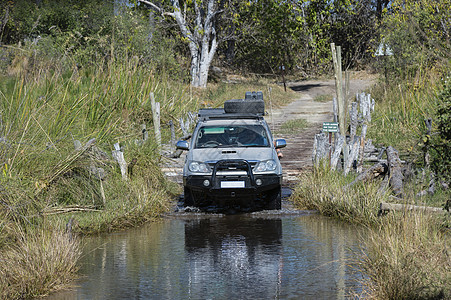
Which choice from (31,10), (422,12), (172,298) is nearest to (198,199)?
(172,298)

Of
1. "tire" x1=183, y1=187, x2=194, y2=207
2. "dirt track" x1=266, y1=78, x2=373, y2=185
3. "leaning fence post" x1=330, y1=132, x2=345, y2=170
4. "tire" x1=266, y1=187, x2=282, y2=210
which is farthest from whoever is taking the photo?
"dirt track" x1=266, y1=78, x2=373, y2=185

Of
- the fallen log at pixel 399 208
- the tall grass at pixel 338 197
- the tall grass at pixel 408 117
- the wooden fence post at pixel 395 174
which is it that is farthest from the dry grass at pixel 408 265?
the tall grass at pixel 408 117

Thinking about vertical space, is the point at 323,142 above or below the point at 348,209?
above

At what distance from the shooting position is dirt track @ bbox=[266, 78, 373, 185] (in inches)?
707

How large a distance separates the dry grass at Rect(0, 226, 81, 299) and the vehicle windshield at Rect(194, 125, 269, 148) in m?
5.28

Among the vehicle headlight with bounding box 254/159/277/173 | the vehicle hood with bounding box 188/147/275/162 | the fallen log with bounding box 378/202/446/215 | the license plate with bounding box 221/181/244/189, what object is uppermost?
the vehicle hood with bounding box 188/147/275/162

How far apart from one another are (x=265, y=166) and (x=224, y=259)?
11.1 ft

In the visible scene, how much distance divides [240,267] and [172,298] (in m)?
1.57

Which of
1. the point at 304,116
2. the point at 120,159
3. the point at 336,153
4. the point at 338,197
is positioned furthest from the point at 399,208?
the point at 304,116

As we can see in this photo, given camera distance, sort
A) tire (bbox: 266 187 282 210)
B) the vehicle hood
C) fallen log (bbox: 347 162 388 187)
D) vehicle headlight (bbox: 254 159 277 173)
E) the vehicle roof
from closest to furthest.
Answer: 1. vehicle headlight (bbox: 254 159 277 173)
2. the vehicle hood
3. tire (bbox: 266 187 282 210)
4. fallen log (bbox: 347 162 388 187)
5. the vehicle roof

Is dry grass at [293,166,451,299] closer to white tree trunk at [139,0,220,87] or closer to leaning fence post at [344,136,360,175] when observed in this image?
leaning fence post at [344,136,360,175]

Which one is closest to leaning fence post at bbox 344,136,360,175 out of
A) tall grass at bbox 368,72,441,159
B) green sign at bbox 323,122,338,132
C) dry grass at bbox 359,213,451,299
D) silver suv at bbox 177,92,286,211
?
green sign at bbox 323,122,338,132

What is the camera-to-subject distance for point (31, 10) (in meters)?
37.9

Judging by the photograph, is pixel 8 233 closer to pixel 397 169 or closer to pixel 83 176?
pixel 83 176
